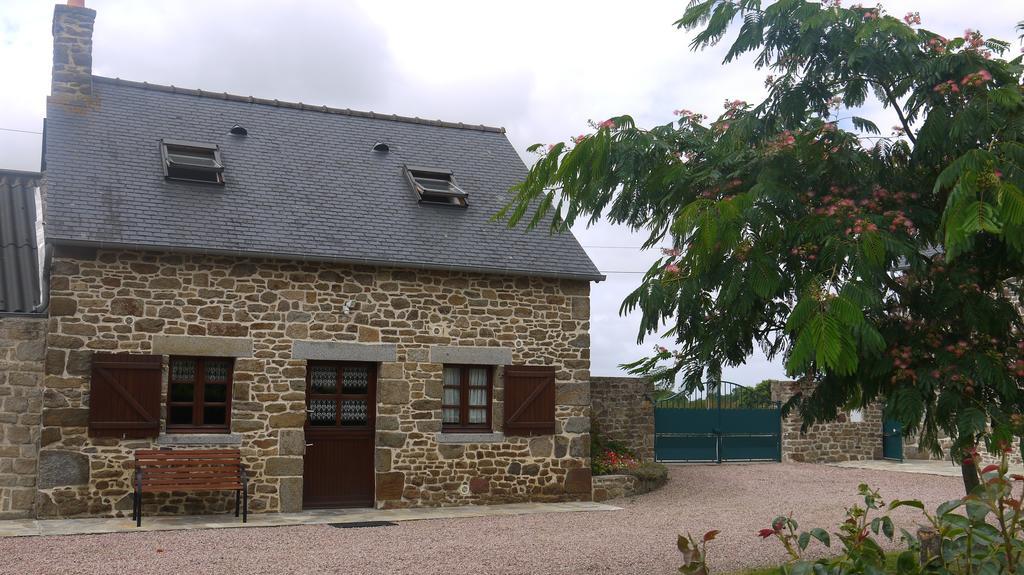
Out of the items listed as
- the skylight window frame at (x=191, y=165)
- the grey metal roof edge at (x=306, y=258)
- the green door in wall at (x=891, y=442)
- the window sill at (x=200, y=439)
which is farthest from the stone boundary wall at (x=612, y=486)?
the green door in wall at (x=891, y=442)

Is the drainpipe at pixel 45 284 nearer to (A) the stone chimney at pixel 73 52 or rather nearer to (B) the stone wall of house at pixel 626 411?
(A) the stone chimney at pixel 73 52

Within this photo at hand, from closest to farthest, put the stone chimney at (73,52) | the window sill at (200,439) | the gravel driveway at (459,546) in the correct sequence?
the gravel driveway at (459,546), the window sill at (200,439), the stone chimney at (73,52)

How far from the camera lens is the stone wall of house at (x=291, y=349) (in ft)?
33.9

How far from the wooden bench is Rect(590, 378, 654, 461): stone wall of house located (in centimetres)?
641

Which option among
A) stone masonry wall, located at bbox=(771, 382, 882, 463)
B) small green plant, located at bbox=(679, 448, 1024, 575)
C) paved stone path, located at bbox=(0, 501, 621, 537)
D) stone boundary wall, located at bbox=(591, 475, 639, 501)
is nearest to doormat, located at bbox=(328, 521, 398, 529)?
paved stone path, located at bbox=(0, 501, 621, 537)

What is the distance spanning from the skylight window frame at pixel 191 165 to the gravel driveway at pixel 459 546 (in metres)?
4.73

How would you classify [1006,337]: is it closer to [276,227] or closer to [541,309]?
[541,309]

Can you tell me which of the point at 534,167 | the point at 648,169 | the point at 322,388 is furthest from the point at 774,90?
the point at 322,388

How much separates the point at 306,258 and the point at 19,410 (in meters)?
3.61

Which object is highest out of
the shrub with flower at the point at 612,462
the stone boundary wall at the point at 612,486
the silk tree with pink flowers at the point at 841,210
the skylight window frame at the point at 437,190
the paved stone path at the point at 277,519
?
the skylight window frame at the point at 437,190

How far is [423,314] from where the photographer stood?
1200 cm

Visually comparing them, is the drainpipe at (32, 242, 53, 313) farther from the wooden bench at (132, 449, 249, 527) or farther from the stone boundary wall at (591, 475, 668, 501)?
the stone boundary wall at (591, 475, 668, 501)

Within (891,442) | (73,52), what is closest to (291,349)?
(73,52)

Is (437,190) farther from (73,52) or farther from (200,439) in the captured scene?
(73,52)
